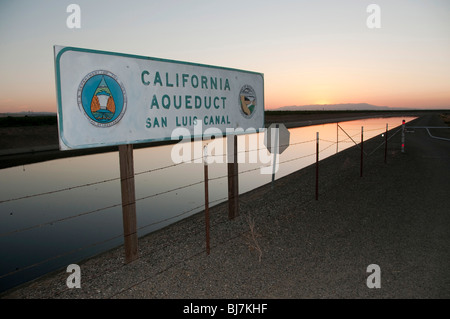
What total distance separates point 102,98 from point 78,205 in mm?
7676

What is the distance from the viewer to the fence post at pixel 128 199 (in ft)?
19.0

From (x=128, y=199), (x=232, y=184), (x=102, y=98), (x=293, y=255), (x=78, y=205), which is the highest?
(x=102, y=98)

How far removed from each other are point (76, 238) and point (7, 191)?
8.04 m

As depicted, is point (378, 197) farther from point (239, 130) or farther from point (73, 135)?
point (73, 135)

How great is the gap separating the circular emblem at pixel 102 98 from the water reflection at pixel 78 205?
998 mm

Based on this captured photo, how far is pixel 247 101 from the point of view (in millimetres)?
8422

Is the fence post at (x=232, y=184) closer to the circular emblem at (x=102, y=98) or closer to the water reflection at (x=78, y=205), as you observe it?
the water reflection at (x=78, y=205)
